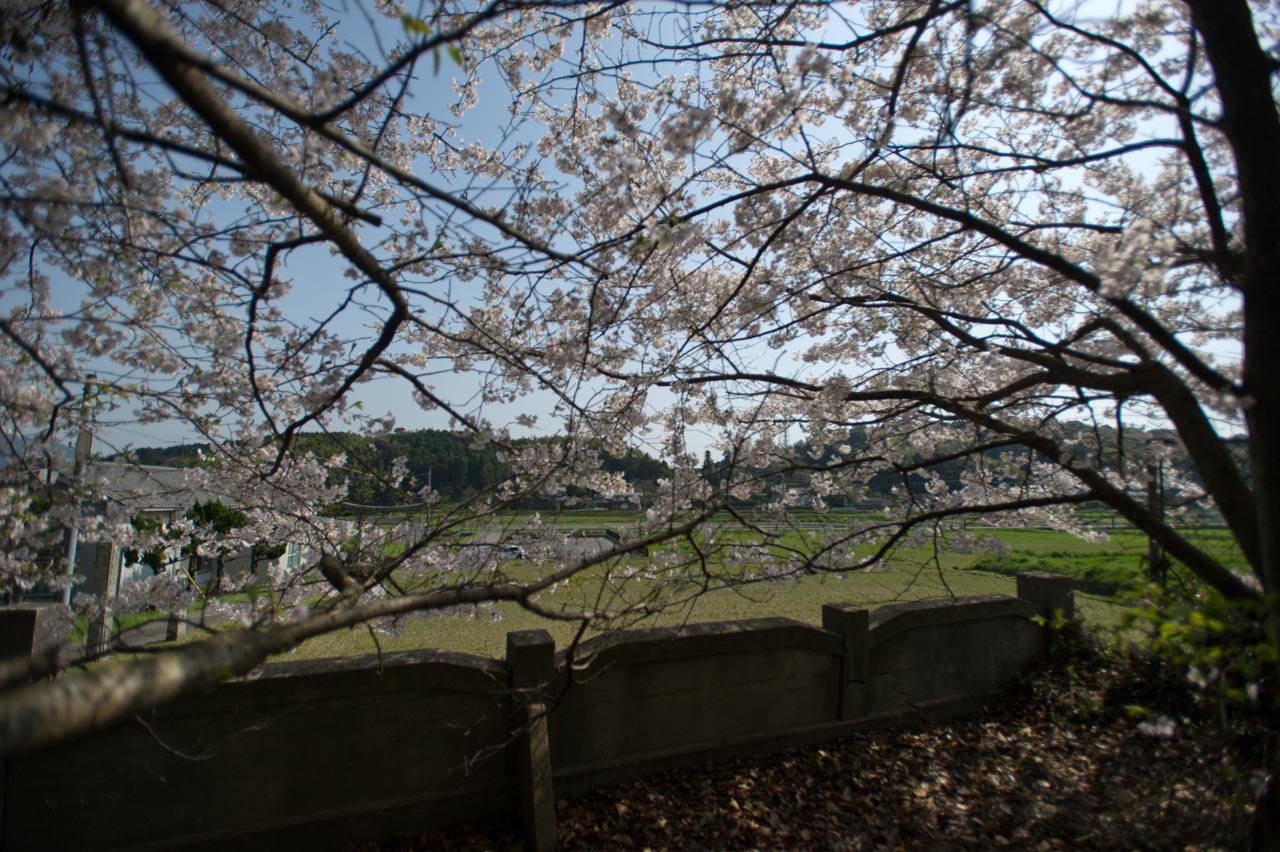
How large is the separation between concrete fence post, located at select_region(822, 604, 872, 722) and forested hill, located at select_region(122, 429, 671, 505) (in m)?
2.01

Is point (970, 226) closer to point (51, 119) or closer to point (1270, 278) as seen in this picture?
point (1270, 278)

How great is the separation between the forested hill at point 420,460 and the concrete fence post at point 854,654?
6.58 ft

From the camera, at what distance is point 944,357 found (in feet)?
16.6

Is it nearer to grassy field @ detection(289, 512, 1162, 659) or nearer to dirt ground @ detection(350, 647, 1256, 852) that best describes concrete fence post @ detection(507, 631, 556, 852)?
dirt ground @ detection(350, 647, 1256, 852)

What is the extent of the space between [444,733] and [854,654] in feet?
11.3

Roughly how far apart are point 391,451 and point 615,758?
324 centimetres

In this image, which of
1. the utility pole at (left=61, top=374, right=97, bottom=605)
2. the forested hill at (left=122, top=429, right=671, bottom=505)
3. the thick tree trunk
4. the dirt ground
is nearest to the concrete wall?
the dirt ground

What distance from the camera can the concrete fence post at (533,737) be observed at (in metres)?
3.70

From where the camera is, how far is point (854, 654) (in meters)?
5.20

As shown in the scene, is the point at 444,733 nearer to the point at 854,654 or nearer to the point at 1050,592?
the point at 854,654

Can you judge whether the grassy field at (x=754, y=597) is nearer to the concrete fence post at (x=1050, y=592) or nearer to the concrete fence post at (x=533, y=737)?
the concrete fence post at (x=1050, y=592)

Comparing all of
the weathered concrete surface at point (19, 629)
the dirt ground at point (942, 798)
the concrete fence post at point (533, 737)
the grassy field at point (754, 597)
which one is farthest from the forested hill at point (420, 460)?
the dirt ground at point (942, 798)

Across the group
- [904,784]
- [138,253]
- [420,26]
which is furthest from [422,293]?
[904,784]

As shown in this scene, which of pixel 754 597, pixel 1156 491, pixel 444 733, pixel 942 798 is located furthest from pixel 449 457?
pixel 754 597
